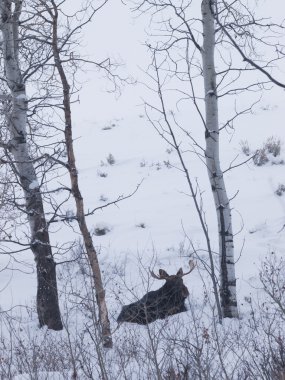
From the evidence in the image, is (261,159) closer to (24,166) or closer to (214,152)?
(214,152)

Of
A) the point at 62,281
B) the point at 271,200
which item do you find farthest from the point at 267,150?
the point at 62,281

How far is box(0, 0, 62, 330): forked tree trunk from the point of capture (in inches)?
330

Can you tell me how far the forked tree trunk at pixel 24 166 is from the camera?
8.39 m

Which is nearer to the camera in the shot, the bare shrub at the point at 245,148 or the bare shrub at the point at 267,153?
the bare shrub at the point at 267,153

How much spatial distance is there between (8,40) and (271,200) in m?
7.16

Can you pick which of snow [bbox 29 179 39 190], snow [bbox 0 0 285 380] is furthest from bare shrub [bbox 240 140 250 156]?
snow [bbox 29 179 39 190]

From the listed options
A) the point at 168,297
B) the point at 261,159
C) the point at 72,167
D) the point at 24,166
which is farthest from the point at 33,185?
the point at 261,159

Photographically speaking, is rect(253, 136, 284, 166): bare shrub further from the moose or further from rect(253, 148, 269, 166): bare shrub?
the moose

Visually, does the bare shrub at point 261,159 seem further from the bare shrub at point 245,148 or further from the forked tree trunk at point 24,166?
the forked tree trunk at point 24,166

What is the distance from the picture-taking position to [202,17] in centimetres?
824

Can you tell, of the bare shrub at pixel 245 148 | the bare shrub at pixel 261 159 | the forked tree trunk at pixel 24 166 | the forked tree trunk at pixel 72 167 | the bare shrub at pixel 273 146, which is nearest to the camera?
the forked tree trunk at pixel 72 167

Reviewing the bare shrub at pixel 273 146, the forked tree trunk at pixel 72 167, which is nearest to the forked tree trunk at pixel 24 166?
the forked tree trunk at pixel 72 167

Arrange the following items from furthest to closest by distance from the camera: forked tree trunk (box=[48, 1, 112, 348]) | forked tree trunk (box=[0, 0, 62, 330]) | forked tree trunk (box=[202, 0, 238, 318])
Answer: forked tree trunk (box=[0, 0, 62, 330]), forked tree trunk (box=[202, 0, 238, 318]), forked tree trunk (box=[48, 1, 112, 348])

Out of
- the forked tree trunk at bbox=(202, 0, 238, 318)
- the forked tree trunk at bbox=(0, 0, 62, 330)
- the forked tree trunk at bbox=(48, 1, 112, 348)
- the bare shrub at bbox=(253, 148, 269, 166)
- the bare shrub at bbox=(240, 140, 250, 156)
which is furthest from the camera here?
the bare shrub at bbox=(240, 140, 250, 156)
